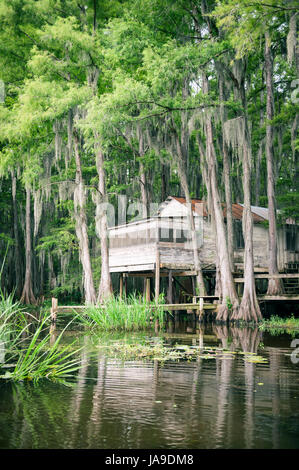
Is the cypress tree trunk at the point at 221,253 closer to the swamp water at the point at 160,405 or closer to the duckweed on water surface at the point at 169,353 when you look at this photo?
the duckweed on water surface at the point at 169,353

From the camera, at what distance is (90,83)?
896 inches

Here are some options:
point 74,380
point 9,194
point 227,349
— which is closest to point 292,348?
point 227,349

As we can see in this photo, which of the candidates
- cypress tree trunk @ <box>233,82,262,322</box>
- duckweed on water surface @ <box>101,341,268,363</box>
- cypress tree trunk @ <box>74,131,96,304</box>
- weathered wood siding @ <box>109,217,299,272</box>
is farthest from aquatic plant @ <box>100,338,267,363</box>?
weathered wood siding @ <box>109,217,299,272</box>

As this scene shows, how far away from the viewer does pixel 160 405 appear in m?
5.64

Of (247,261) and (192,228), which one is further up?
(192,228)

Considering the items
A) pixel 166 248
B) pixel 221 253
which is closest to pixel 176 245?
pixel 166 248

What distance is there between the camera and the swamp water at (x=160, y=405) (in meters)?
4.36

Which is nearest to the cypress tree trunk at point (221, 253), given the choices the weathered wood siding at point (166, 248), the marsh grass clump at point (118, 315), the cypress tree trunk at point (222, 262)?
the cypress tree trunk at point (222, 262)

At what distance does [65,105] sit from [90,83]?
114 inches

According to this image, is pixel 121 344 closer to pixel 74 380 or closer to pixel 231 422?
pixel 74 380

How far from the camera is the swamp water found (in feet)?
14.3

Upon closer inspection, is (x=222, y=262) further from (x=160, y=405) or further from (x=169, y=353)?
(x=160, y=405)

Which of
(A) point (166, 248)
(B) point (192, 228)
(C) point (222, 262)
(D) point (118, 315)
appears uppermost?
(B) point (192, 228)

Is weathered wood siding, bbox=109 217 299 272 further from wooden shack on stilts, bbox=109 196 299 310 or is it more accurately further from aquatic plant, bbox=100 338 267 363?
aquatic plant, bbox=100 338 267 363
